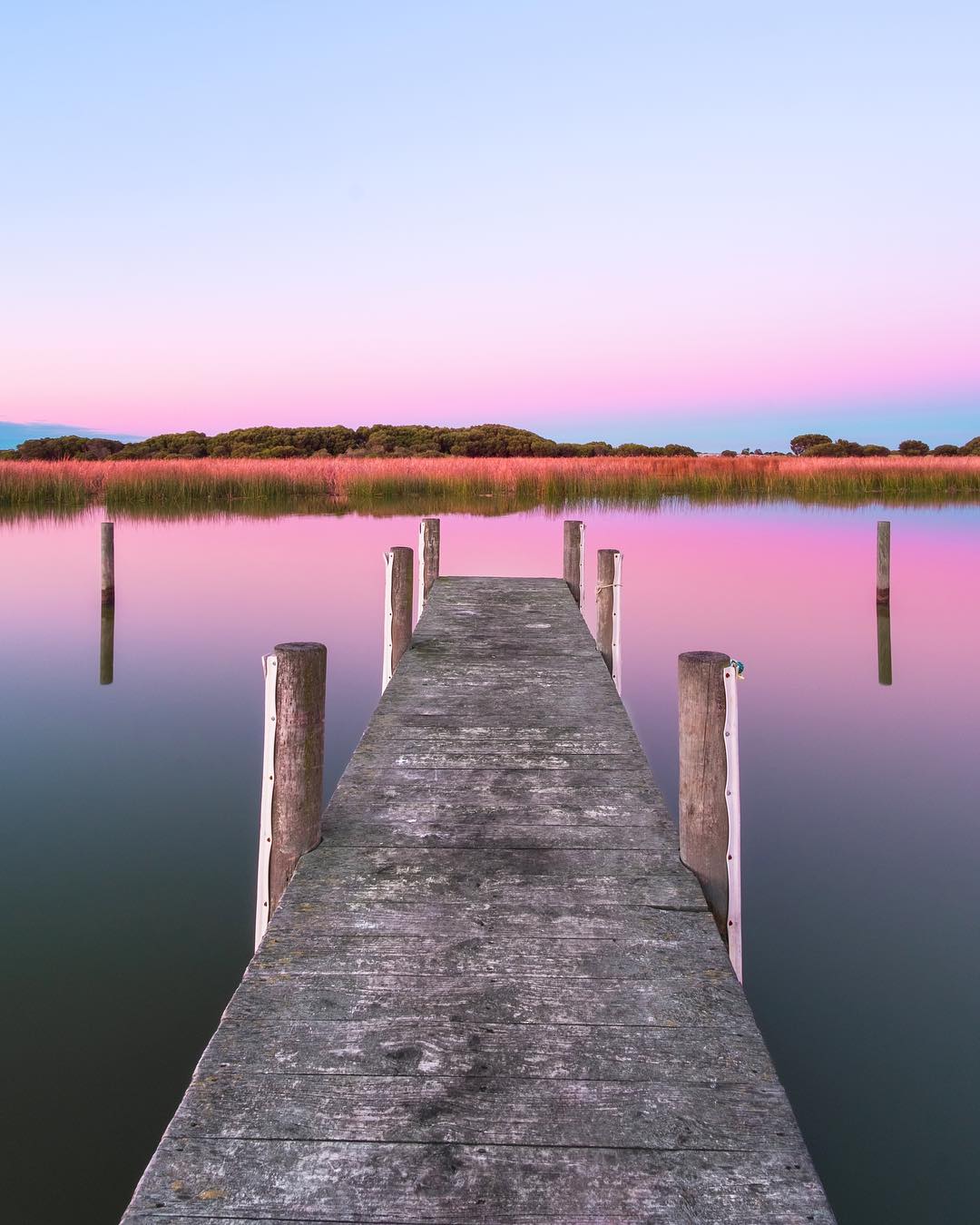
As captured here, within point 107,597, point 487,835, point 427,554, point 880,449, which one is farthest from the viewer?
point 880,449

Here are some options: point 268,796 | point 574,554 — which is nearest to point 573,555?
point 574,554

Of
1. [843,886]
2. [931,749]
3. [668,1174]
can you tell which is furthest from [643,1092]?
[931,749]

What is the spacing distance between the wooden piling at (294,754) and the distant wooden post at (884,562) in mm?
10724

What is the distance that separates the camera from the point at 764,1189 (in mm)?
1737

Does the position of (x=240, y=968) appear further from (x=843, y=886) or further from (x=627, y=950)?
(x=843, y=886)

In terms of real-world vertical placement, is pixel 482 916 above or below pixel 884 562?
below

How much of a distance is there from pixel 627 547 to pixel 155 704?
1252cm

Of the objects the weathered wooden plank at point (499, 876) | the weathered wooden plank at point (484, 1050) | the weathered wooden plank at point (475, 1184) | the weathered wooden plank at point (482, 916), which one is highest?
the weathered wooden plank at point (499, 876)

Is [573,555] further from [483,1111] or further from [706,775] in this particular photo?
[483,1111]

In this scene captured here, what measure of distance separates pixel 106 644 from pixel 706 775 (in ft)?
33.7

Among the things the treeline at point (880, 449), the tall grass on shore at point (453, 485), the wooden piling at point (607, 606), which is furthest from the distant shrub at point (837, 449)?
the wooden piling at point (607, 606)

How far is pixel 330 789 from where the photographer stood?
670 centimetres

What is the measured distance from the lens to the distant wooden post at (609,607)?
7633mm

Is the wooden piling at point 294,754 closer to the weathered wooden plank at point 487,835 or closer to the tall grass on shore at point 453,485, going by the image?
the weathered wooden plank at point 487,835
